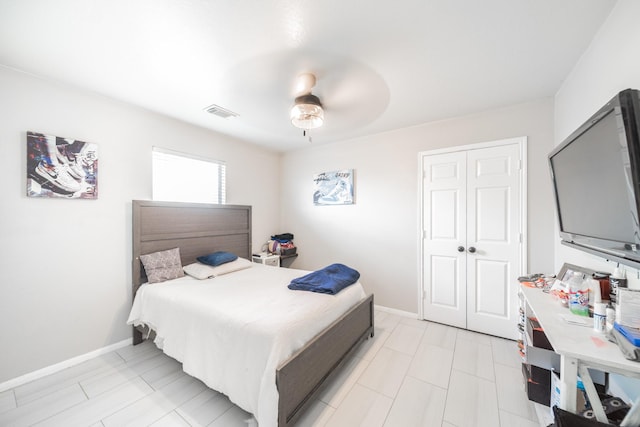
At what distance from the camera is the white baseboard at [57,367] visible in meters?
1.85

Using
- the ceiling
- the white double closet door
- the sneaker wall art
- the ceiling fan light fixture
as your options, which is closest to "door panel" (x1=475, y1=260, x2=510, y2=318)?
the white double closet door

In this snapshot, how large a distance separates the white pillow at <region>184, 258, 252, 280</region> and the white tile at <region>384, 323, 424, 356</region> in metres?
2.04

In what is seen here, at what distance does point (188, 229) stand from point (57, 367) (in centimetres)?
163

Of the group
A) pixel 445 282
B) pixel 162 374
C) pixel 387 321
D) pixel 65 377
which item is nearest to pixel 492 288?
pixel 445 282

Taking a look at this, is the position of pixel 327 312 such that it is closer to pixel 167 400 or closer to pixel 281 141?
pixel 167 400

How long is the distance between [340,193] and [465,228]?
1783 mm

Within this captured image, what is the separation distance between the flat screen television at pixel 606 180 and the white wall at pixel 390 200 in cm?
98

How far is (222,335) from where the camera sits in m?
1.62

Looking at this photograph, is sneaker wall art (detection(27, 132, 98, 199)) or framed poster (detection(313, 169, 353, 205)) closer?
sneaker wall art (detection(27, 132, 98, 199))

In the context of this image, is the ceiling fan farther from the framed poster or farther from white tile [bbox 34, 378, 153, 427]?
white tile [bbox 34, 378, 153, 427]

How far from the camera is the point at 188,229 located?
2.98 metres

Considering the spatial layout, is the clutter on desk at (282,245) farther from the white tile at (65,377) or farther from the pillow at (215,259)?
the white tile at (65,377)

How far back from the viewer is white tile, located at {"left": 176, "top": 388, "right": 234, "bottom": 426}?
5.20 feet

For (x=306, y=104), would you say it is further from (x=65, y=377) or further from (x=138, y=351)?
(x=65, y=377)
